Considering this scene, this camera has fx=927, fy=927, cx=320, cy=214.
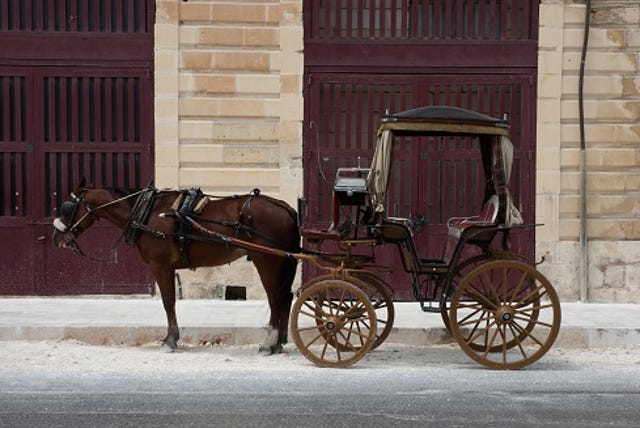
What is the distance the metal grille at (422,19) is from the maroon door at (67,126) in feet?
7.34

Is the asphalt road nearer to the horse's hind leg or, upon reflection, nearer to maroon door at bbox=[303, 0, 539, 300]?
the horse's hind leg

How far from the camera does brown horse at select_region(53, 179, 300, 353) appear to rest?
8.16 m

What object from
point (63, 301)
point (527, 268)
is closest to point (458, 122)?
point (527, 268)

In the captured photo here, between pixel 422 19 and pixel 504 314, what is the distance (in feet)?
17.0

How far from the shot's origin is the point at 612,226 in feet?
37.8

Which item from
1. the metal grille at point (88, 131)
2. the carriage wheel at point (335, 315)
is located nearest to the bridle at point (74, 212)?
the carriage wheel at point (335, 315)

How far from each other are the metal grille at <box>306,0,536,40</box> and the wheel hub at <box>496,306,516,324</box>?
16.4ft

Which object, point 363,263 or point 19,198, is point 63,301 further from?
point 363,263

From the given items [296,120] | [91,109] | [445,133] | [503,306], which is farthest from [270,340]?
[91,109]

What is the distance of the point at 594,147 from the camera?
11.5 meters

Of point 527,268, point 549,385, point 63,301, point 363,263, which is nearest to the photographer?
point 549,385

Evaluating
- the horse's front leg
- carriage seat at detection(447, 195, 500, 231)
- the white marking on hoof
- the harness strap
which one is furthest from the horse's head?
carriage seat at detection(447, 195, 500, 231)

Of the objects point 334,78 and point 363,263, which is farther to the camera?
point 334,78

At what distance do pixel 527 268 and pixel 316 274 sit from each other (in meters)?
4.46
